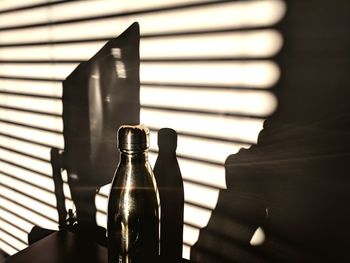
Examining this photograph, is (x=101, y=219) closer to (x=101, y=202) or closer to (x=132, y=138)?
(x=101, y=202)

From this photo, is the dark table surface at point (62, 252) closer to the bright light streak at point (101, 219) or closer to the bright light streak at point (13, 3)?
the bright light streak at point (101, 219)

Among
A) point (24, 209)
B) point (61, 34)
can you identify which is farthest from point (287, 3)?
point (24, 209)

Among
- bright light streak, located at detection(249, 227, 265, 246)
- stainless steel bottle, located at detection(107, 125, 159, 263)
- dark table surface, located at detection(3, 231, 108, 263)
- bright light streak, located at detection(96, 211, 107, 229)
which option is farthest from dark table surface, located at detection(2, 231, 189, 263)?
bright light streak, located at detection(249, 227, 265, 246)

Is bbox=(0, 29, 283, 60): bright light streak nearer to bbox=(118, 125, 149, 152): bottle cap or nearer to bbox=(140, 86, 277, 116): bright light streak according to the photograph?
bbox=(140, 86, 277, 116): bright light streak

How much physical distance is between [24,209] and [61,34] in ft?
3.53

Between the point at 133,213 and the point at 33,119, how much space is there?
0.91m

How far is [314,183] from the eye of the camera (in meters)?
0.87

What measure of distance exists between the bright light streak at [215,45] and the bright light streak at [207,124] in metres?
0.21

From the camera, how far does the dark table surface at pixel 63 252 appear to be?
1149 millimetres

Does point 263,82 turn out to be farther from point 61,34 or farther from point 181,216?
point 61,34

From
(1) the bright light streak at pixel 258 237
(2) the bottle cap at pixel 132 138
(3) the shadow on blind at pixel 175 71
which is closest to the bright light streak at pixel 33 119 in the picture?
(3) the shadow on blind at pixel 175 71

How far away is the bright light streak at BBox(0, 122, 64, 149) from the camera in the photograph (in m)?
1.47

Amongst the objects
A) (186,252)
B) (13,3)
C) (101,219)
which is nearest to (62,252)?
(101,219)

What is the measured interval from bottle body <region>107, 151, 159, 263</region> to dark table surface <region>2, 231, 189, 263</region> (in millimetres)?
216
